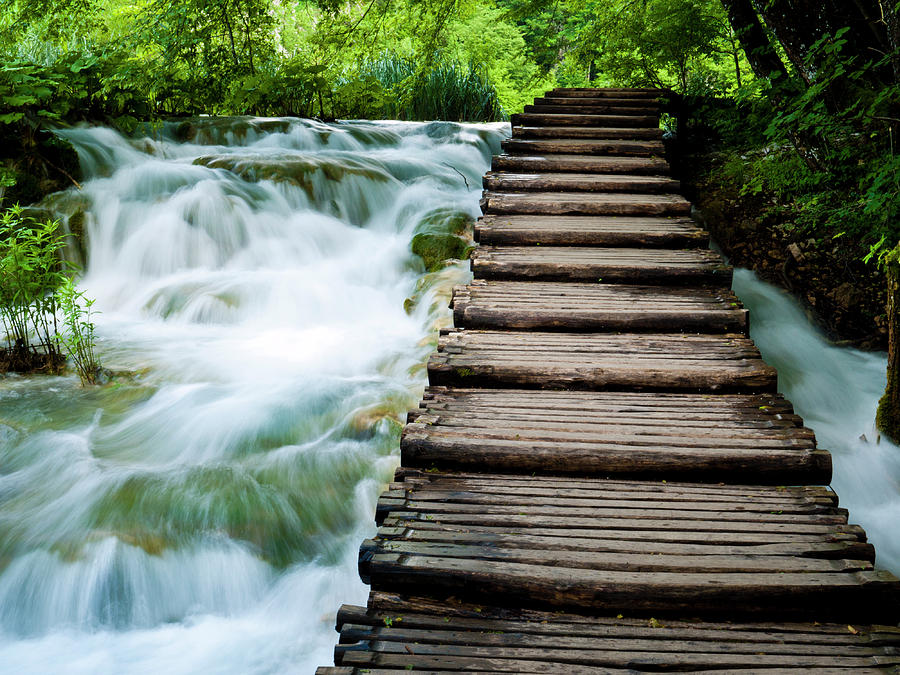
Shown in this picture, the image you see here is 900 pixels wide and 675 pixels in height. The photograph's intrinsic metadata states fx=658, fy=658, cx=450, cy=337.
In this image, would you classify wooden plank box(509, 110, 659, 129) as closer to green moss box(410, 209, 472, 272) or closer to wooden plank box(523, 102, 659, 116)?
wooden plank box(523, 102, 659, 116)

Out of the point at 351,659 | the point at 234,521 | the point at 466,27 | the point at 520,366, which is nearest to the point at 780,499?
the point at 520,366

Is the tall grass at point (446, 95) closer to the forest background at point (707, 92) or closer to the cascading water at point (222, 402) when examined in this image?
the forest background at point (707, 92)

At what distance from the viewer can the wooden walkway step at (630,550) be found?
188 cm

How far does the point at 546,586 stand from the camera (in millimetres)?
1902

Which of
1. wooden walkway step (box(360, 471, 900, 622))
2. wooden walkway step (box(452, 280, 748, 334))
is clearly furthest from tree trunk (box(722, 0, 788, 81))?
wooden walkway step (box(360, 471, 900, 622))

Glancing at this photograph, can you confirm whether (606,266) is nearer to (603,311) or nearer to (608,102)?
(603,311)

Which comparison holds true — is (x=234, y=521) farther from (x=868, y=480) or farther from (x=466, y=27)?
(x=466, y=27)

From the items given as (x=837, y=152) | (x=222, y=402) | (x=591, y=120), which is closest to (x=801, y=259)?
(x=837, y=152)

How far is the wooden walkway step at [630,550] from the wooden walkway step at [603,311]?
4.36 feet

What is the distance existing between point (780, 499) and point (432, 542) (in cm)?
125

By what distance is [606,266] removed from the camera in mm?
4113

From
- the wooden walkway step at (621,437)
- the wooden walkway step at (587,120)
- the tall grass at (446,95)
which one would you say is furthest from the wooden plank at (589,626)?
the tall grass at (446,95)

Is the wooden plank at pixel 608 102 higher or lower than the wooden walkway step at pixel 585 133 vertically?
higher

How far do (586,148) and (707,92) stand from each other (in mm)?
2229
